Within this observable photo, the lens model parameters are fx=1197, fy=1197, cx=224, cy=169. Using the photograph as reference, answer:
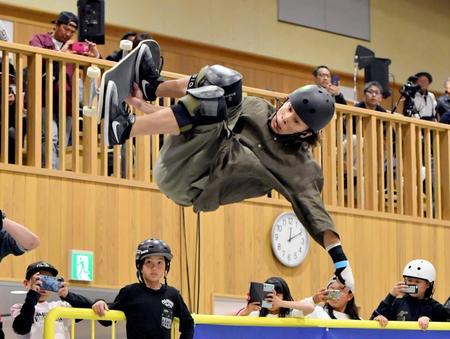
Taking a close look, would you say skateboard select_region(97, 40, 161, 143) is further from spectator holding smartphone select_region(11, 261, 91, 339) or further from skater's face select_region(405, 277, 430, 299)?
skater's face select_region(405, 277, 430, 299)

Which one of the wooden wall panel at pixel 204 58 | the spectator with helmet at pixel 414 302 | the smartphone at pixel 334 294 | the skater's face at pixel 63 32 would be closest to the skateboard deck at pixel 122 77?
the smartphone at pixel 334 294

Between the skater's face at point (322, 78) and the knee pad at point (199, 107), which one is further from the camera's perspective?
the skater's face at point (322, 78)

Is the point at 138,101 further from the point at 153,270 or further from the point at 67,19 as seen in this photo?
the point at 67,19

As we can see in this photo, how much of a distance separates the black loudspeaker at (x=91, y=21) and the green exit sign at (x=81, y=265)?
78.0 inches

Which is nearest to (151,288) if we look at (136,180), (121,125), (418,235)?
(121,125)

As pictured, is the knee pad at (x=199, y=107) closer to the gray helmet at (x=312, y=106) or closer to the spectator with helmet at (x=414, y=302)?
the gray helmet at (x=312, y=106)

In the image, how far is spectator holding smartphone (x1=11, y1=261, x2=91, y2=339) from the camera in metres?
6.30

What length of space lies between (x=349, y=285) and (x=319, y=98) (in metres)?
0.86

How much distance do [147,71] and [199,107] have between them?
0.52 metres

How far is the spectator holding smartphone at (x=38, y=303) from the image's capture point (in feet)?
20.7

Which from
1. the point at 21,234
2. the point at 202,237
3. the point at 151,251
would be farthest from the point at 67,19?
the point at 21,234

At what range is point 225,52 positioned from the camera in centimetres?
1295

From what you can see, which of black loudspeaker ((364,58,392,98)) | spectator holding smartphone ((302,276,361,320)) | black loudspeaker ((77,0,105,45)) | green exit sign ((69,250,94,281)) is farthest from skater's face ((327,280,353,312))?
black loudspeaker ((364,58,392,98))

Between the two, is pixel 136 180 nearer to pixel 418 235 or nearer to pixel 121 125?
pixel 418 235
